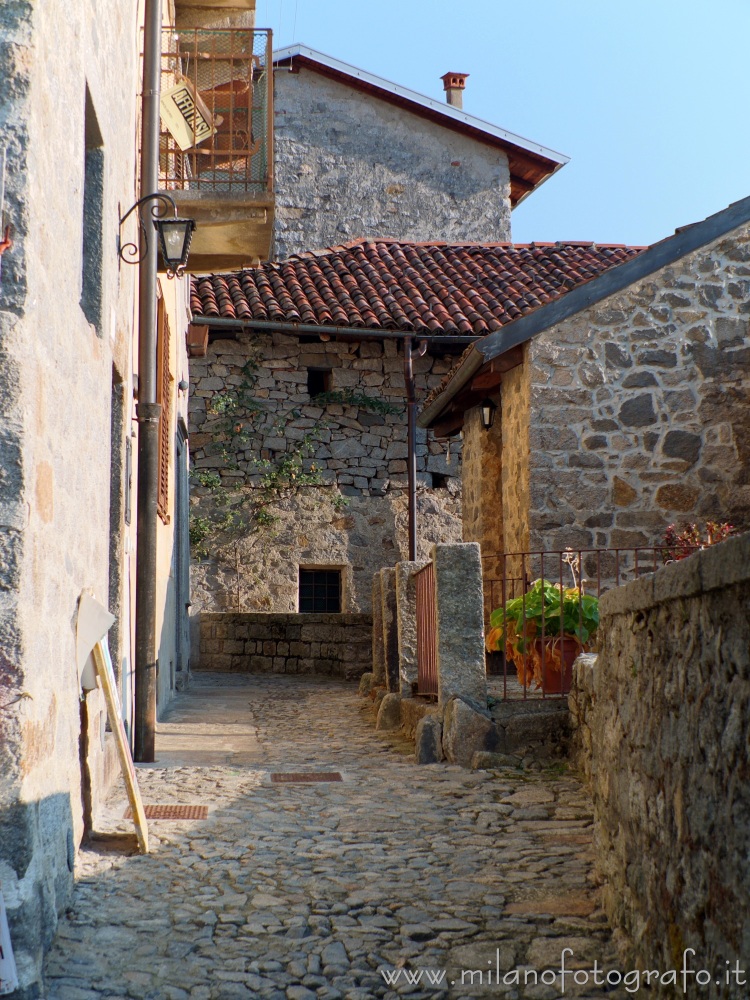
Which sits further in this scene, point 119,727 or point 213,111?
point 213,111

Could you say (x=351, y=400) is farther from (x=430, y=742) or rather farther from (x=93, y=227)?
(x=93, y=227)

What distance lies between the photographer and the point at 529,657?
696 cm

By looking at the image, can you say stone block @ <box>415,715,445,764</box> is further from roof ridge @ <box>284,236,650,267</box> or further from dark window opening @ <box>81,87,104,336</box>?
roof ridge @ <box>284,236,650,267</box>

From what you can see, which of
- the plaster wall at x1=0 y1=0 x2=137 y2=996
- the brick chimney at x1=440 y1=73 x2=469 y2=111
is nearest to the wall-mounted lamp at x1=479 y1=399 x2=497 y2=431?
the plaster wall at x1=0 y1=0 x2=137 y2=996

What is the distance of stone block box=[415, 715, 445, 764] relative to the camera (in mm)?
6457

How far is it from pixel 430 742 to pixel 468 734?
30 centimetres

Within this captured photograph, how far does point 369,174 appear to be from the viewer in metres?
18.8

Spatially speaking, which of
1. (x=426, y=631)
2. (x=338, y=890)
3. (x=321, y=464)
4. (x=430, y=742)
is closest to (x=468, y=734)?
(x=430, y=742)

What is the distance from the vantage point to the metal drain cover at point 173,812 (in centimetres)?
508

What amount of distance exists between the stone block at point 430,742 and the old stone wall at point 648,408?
296 cm

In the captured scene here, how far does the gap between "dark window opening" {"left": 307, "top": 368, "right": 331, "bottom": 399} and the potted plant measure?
8.93m

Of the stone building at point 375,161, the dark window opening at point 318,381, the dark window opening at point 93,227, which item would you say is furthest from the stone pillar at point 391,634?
the stone building at point 375,161

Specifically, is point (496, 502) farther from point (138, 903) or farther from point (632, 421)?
point (138, 903)

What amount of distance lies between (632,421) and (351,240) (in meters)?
10.1
